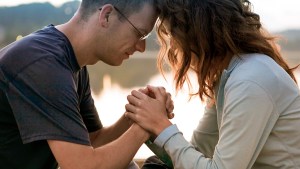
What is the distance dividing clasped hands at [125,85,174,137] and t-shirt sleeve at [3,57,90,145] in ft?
0.72

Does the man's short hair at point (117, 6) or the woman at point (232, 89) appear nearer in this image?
the woman at point (232, 89)

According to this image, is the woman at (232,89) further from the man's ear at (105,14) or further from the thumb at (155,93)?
the man's ear at (105,14)

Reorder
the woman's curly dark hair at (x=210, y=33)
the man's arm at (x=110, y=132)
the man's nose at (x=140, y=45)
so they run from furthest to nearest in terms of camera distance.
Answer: the man's arm at (x=110, y=132) → the man's nose at (x=140, y=45) → the woman's curly dark hair at (x=210, y=33)

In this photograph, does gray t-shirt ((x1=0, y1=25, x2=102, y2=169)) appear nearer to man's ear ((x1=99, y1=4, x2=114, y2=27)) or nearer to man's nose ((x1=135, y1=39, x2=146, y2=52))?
man's ear ((x1=99, y1=4, x2=114, y2=27))

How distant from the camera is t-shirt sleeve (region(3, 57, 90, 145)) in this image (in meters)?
1.26

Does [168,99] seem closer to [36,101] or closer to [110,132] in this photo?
[110,132]

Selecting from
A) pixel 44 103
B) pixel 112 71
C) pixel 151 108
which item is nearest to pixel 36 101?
pixel 44 103

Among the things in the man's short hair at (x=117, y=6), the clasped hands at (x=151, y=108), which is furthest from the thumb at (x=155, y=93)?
the man's short hair at (x=117, y=6)

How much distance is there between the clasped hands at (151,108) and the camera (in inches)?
56.6

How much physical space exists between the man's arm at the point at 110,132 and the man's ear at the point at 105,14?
39 centimetres

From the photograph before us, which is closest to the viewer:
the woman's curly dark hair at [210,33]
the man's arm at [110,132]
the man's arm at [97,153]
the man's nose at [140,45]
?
the man's arm at [97,153]

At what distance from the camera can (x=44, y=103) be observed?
127 cm

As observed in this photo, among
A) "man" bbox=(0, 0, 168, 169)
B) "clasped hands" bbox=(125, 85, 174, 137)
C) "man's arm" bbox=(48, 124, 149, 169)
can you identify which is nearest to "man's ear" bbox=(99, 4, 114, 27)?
"man" bbox=(0, 0, 168, 169)

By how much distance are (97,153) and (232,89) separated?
16.8 inches
